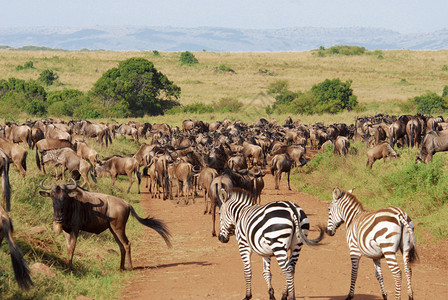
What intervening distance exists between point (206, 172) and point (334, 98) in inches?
1700

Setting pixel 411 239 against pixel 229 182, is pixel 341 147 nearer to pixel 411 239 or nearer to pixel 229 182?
pixel 229 182

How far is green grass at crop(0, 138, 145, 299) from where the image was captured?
328 inches

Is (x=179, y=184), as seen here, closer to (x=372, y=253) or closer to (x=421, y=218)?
(x=421, y=218)

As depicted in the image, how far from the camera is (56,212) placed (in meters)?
9.20

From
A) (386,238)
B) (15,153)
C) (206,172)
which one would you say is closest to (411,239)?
(386,238)

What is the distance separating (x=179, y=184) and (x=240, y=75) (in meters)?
73.4

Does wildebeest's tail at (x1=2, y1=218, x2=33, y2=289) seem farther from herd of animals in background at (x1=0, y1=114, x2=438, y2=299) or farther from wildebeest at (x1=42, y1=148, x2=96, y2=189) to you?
wildebeest at (x1=42, y1=148, x2=96, y2=189)

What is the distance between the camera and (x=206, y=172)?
1652 centimetres

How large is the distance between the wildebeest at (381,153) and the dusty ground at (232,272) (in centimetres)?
714

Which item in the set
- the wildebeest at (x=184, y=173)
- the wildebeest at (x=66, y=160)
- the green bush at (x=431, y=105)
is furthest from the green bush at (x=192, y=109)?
the wildebeest at (x=66, y=160)

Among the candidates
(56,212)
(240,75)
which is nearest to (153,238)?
(56,212)

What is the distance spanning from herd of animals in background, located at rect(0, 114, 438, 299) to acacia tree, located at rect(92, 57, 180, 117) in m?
13.6

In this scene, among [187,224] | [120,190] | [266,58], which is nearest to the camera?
[187,224]

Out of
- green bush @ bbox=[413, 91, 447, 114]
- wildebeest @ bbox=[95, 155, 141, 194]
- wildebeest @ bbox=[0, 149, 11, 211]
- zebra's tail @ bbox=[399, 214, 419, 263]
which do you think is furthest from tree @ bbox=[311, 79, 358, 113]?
zebra's tail @ bbox=[399, 214, 419, 263]
